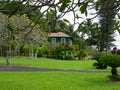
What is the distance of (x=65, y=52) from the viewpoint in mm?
51125

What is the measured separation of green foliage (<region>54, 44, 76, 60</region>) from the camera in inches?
2013

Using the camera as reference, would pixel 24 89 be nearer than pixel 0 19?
Yes

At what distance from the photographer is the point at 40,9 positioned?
7.22 ft

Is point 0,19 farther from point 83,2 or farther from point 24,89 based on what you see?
point 83,2

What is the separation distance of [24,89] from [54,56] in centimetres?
3974

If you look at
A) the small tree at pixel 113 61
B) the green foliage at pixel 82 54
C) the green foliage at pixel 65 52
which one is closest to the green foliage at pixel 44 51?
the green foliage at pixel 65 52

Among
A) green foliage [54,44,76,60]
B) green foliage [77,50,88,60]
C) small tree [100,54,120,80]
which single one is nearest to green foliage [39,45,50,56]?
green foliage [54,44,76,60]

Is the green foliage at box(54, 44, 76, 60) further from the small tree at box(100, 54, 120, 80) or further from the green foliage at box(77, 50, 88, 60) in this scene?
the small tree at box(100, 54, 120, 80)

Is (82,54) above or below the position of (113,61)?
above

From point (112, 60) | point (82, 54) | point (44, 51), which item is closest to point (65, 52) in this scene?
point (82, 54)

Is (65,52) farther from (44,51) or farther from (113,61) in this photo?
(113,61)

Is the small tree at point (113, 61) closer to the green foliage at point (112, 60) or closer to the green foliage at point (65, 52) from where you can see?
the green foliage at point (112, 60)

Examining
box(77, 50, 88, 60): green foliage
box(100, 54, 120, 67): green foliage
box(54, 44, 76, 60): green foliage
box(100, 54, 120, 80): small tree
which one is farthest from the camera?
box(77, 50, 88, 60): green foliage

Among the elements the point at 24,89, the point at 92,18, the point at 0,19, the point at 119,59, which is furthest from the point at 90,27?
the point at 0,19
